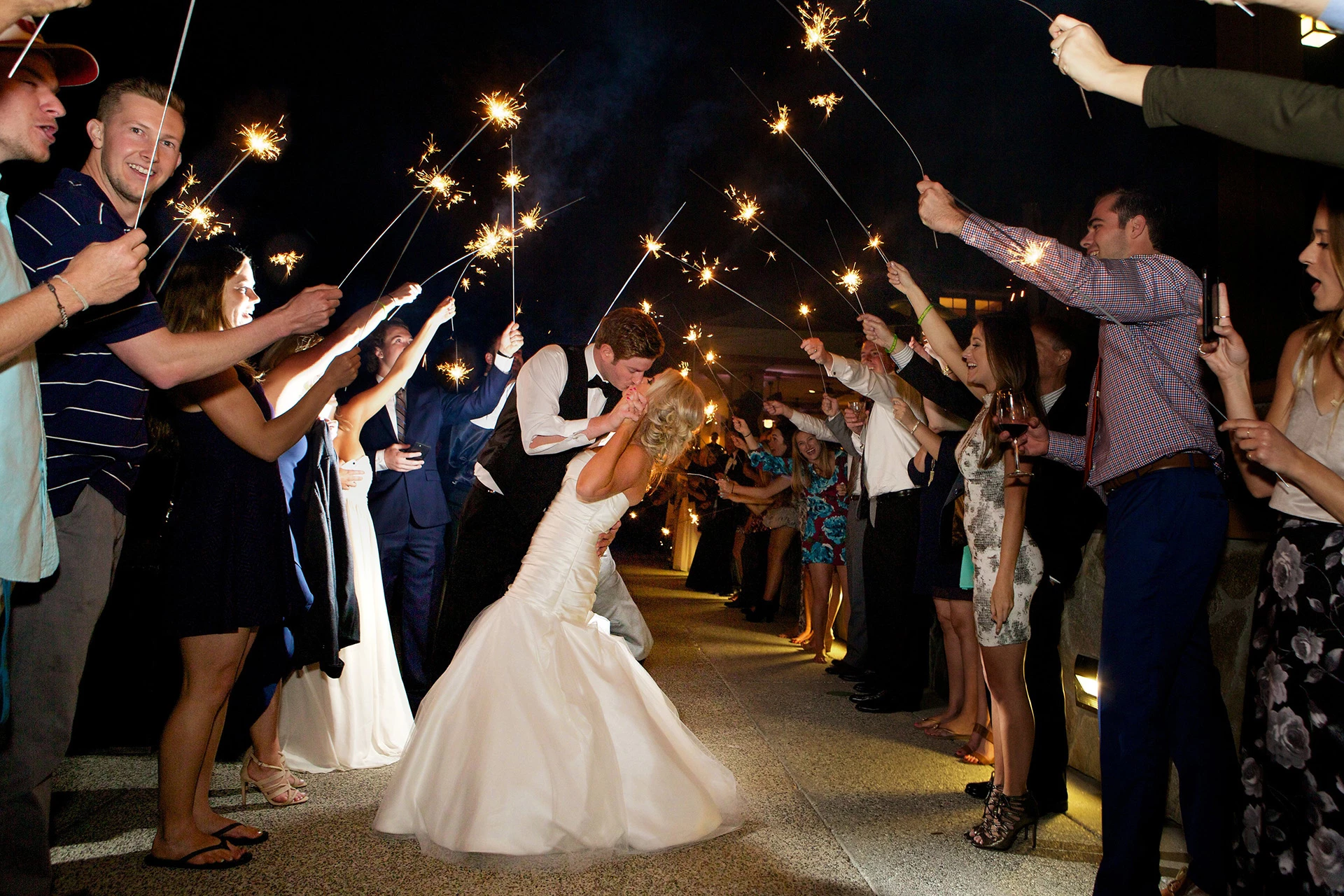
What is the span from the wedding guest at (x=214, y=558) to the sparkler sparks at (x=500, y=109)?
1765mm

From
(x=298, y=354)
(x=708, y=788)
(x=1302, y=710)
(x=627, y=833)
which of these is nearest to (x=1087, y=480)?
(x=1302, y=710)

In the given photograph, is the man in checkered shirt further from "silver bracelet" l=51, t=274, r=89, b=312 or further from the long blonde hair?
"silver bracelet" l=51, t=274, r=89, b=312

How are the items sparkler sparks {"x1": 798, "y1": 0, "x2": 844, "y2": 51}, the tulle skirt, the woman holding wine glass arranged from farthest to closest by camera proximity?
sparkler sparks {"x1": 798, "y1": 0, "x2": 844, "y2": 51} < the woman holding wine glass < the tulle skirt

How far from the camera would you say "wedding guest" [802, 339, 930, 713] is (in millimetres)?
5082

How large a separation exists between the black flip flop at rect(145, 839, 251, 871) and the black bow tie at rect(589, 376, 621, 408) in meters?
2.57

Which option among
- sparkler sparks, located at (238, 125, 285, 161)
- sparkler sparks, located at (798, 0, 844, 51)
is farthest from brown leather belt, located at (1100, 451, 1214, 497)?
sparkler sparks, located at (238, 125, 285, 161)

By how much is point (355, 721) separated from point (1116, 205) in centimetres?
400

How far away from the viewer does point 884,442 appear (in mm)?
5285

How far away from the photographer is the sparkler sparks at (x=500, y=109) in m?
4.03

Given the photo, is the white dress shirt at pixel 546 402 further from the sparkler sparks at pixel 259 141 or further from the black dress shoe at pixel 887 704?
the black dress shoe at pixel 887 704

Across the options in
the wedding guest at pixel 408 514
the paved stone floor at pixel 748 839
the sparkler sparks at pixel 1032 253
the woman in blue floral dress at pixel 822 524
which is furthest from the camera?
the woman in blue floral dress at pixel 822 524

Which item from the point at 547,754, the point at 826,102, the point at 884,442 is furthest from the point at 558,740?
the point at 826,102

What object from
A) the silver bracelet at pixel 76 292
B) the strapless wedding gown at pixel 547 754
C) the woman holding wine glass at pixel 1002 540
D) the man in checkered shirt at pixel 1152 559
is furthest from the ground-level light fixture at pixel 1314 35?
the silver bracelet at pixel 76 292

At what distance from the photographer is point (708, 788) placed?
3.01 m
